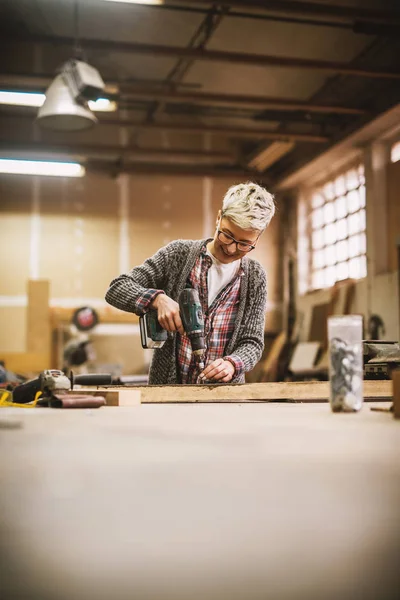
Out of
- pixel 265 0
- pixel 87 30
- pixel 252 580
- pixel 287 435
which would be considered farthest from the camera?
pixel 87 30

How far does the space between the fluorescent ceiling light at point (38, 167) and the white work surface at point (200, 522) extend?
750 centimetres

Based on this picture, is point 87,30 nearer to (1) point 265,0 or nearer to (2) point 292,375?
(1) point 265,0

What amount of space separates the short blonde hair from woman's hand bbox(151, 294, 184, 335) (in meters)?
0.41

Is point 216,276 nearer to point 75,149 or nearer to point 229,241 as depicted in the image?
point 229,241

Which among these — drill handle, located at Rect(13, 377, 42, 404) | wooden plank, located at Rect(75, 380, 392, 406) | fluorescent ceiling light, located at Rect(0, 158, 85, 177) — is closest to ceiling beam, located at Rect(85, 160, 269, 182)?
fluorescent ceiling light, located at Rect(0, 158, 85, 177)

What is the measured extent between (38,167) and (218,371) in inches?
245

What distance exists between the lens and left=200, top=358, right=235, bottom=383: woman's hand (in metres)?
2.63

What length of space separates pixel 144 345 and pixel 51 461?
6.22ft

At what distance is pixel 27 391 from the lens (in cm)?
226

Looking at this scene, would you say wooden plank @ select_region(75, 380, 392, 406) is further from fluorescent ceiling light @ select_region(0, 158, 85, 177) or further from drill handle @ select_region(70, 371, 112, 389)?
fluorescent ceiling light @ select_region(0, 158, 85, 177)

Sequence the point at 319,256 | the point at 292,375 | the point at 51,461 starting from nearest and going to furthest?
the point at 51,461 → the point at 292,375 → the point at 319,256

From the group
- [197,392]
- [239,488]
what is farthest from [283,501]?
[197,392]

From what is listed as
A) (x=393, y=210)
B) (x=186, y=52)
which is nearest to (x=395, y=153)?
(x=393, y=210)

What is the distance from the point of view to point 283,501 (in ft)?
2.28
